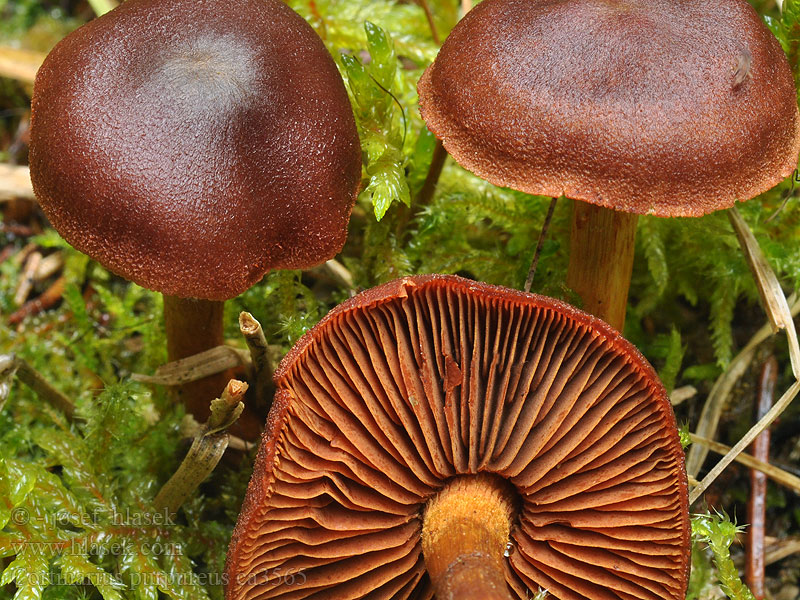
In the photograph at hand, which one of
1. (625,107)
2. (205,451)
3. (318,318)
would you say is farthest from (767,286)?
(205,451)

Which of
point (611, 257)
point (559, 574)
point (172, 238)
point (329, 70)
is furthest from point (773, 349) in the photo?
point (172, 238)

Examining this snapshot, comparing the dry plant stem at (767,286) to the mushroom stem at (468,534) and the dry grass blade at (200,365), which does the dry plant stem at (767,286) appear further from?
the dry grass blade at (200,365)

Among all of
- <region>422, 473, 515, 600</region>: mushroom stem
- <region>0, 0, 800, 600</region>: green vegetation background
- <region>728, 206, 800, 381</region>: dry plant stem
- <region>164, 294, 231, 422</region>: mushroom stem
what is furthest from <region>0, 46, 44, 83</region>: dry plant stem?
<region>728, 206, 800, 381</region>: dry plant stem

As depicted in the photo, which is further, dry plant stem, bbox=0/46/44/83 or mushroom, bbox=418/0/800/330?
dry plant stem, bbox=0/46/44/83

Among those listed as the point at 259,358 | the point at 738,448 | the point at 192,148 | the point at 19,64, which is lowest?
the point at 738,448

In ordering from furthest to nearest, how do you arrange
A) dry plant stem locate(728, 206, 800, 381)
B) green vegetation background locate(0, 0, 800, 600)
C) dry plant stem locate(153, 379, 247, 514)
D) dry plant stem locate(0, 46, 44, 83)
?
dry plant stem locate(0, 46, 44, 83) < dry plant stem locate(728, 206, 800, 381) < green vegetation background locate(0, 0, 800, 600) < dry plant stem locate(153, 379, 247, 514)

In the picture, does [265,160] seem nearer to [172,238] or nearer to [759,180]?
[172,238]

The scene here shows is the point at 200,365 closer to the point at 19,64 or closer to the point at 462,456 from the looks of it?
the point at 462,456

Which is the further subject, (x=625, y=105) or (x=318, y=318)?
(x=318, y=318)

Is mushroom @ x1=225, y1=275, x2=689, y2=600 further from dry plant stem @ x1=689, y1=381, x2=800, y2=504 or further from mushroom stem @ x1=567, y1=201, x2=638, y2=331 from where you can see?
mushroom stem @ x1=567, y1=201, x2=638, y2=331
